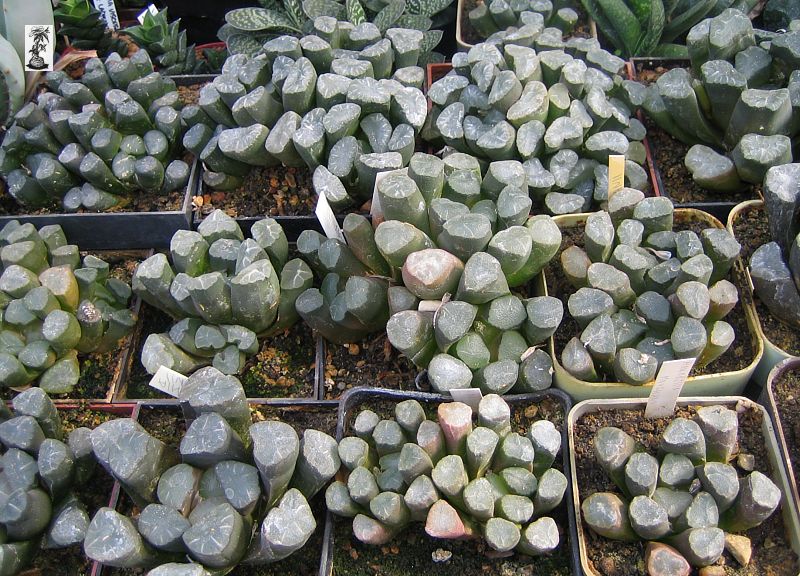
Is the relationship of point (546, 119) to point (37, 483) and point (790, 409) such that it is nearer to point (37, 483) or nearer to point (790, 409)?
point (790, 409)

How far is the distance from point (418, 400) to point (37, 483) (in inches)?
27.1

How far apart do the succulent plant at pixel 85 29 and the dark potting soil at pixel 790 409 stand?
2.04m

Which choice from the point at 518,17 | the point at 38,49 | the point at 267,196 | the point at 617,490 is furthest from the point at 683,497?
the point at 38,49

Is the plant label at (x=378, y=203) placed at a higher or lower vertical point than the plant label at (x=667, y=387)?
higher

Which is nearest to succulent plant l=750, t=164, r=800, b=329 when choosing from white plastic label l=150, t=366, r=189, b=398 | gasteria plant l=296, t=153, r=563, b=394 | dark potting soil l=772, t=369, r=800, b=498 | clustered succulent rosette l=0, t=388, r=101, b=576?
dark potting soil l=772, t=369, r=800, b=498

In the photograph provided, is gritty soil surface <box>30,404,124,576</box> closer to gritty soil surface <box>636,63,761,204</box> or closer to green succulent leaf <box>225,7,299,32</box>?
green succulent leaf <box>225,7,299,32</box>

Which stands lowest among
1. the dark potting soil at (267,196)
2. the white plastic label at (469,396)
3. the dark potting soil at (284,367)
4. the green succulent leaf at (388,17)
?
the dark potting soil at (284,367)

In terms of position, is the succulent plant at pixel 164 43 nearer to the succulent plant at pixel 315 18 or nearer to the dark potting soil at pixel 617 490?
the succulent plant at pixel 315 18

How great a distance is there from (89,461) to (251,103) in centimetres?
86

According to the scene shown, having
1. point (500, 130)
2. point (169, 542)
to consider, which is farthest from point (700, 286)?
point (169, 542)

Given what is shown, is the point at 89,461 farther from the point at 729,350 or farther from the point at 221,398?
the point at 729,350

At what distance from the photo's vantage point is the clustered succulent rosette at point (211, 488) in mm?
1081

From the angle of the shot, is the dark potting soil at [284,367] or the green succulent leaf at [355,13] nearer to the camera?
the dark potting soil at [284,367]

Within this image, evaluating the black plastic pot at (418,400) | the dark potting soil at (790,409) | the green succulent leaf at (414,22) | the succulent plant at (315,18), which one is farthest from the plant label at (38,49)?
the dark potting soil at (790,409)
